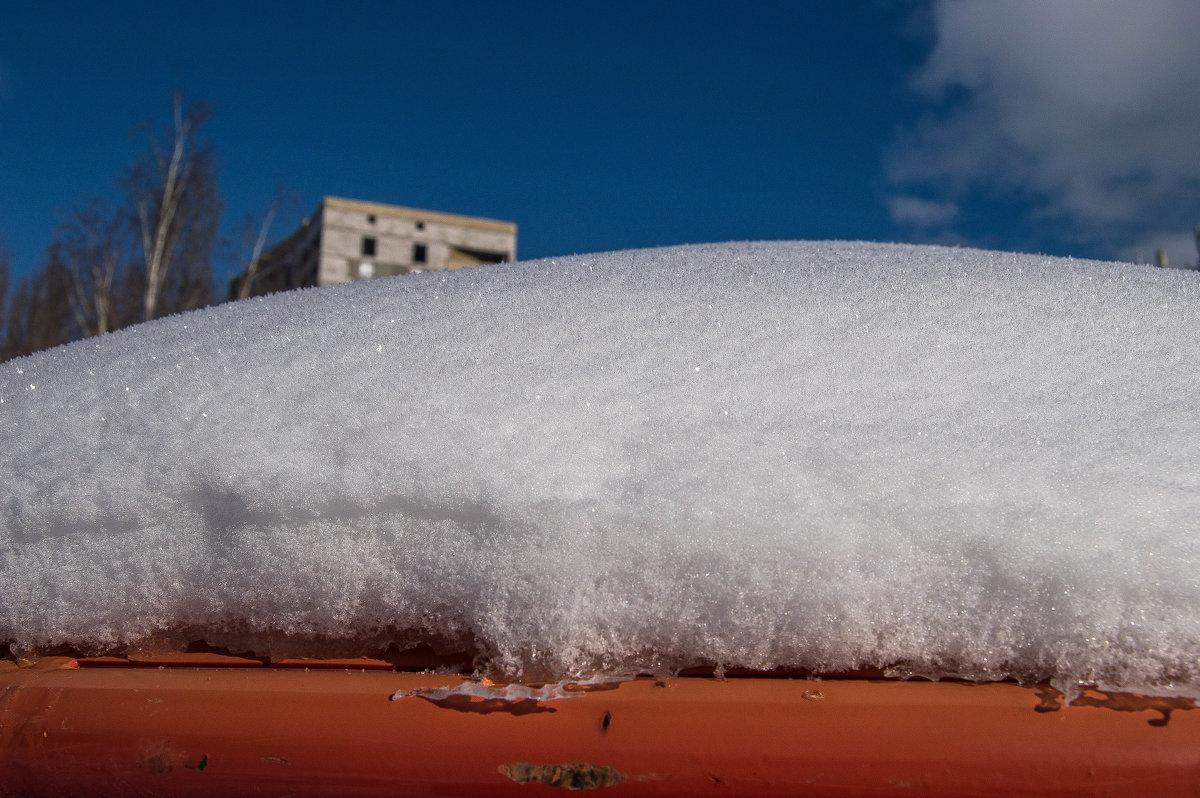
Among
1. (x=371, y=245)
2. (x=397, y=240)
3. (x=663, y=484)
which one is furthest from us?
(x=397, y=240)

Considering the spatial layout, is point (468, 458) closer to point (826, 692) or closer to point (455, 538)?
→ point (455, 538)

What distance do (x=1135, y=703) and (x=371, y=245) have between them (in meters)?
16.2

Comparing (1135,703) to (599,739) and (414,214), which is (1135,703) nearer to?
(599,739)

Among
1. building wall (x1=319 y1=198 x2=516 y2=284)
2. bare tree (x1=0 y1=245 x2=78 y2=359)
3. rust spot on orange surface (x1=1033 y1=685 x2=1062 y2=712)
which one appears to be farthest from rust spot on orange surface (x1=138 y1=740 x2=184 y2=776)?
bare tree (x1=0 y1=245 x2=78 y2=359)

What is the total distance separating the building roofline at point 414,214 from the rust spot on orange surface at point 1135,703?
630 inches

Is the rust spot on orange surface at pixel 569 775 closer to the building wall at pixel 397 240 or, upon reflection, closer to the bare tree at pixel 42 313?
the building wall at pixel 397 240

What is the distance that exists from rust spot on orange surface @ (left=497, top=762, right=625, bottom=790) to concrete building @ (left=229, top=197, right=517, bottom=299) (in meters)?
14.3

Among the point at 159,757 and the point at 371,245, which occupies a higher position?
the point at 371,245

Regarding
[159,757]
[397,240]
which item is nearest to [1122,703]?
[159,757]

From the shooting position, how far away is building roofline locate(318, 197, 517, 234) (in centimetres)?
1518

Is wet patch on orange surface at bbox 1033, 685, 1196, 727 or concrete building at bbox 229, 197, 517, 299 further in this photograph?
concrete building at bbox 229, 197, 517, 299

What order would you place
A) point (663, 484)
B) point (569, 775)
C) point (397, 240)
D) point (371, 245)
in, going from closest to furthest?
point (569, 775), point (663, 484), point (371, 245), point (397, 240)

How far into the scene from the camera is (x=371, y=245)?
15.6 metres

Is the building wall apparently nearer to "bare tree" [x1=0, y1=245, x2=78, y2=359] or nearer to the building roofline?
the building roofline
